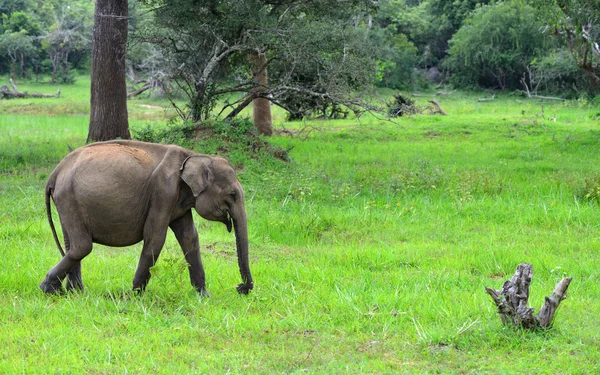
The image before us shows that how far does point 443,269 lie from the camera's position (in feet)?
24.6

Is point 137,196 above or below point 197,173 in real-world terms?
below

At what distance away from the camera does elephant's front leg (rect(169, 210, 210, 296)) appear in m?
6.61

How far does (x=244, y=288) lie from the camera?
6465 millimetres

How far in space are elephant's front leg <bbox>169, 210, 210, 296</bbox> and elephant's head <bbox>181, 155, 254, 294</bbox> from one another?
40 centimetres

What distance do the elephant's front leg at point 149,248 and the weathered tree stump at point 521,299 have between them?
264cm

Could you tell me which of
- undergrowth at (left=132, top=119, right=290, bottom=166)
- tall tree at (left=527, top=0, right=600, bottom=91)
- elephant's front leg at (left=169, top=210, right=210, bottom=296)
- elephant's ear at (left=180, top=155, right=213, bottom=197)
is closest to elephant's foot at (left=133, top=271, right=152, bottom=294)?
elephant's front leg at (left=169, top=210, right=210, bottom=296)

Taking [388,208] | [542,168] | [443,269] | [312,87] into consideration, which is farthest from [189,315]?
[542,168]

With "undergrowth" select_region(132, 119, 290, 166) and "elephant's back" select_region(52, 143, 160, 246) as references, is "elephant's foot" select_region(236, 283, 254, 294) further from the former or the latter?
"undergrowth" select_region(132, 119, 290, 166)

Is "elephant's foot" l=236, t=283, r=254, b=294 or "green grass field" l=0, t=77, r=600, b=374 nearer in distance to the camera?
"green grass field" l=0, t=77, r=600, b=374

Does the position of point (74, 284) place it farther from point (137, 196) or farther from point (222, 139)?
point (222, 139)

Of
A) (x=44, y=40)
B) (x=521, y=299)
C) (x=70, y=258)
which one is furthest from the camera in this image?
(x=44, y=40)

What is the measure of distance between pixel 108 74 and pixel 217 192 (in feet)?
30.8

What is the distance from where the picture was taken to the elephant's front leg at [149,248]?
632 centimetres

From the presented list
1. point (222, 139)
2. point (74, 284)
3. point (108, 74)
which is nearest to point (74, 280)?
point (74, 284)
